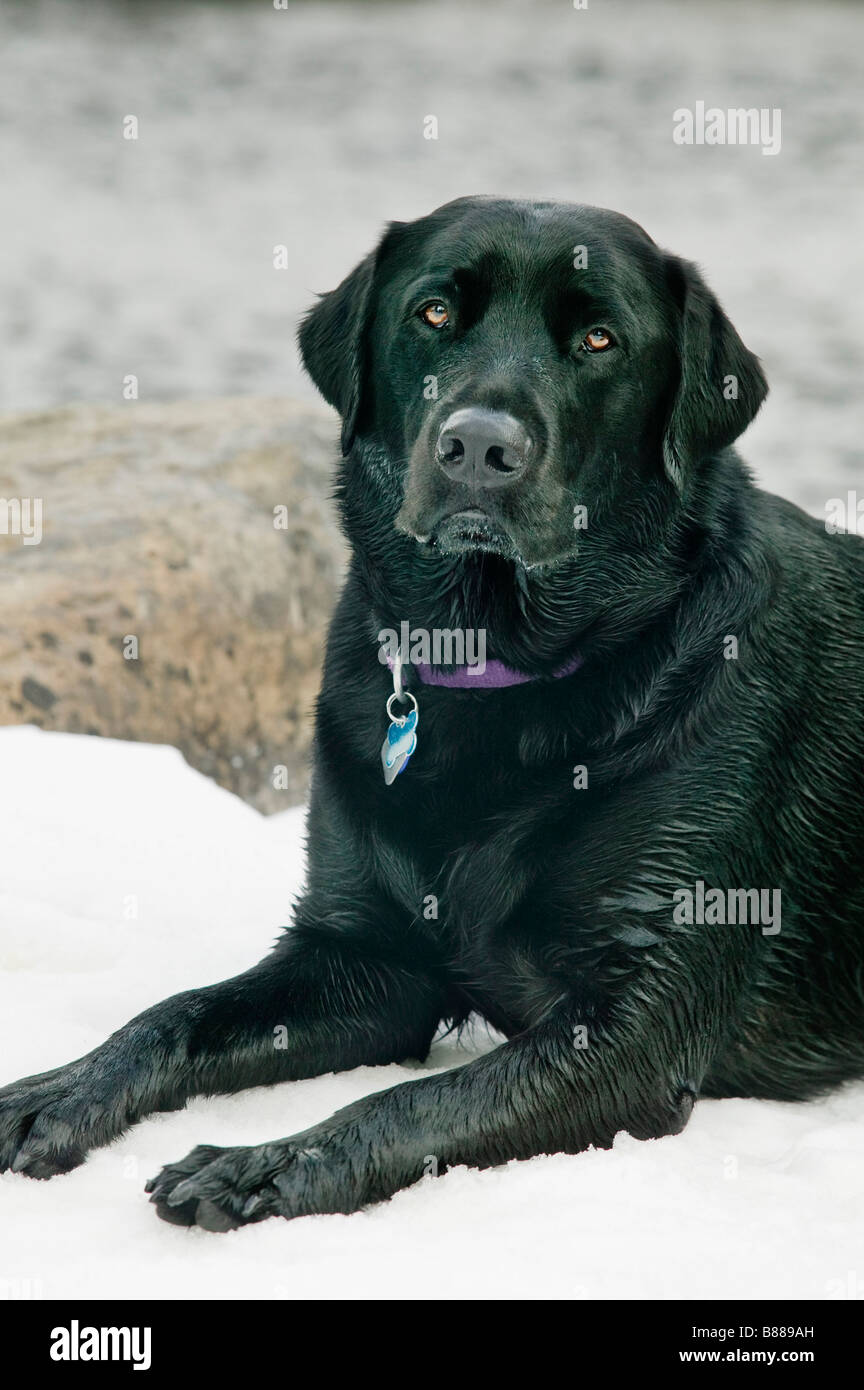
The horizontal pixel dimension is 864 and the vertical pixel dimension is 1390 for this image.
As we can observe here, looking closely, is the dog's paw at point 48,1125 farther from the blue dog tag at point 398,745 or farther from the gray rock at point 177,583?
the gray rock at point 177,583

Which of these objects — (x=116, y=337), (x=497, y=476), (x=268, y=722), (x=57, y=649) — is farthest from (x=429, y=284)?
(x=116, y=337)

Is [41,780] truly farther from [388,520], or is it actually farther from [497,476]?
[497,476]

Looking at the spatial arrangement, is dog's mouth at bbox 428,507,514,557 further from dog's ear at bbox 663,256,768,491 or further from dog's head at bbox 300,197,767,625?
dog's ear at bbox 663,256,768,491

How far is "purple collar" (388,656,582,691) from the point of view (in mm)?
2732

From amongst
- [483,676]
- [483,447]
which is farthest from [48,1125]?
[483,447]

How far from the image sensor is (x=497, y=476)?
252 cm

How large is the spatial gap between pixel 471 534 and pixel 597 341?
42 cm

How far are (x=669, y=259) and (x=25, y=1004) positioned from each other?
1815 millimetres

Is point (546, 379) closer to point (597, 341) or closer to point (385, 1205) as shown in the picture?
point (597, 341)

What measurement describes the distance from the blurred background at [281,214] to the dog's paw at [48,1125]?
2.14 metres

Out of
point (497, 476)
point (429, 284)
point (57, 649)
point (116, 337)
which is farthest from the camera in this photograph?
point (116, 337)

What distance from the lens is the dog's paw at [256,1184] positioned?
2.17 metres

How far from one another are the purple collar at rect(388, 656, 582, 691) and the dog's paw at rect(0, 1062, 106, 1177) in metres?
0.90

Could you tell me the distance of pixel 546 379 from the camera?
263cm
